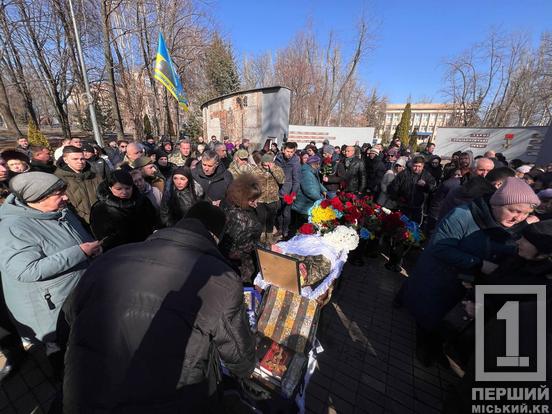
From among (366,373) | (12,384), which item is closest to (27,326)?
(12,384)

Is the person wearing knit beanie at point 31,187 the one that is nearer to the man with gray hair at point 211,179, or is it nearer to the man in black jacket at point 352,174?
the man with gray hair at point 211,179

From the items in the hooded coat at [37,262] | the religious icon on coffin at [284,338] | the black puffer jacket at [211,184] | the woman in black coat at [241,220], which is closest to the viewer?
the hooded coat at [37,262]

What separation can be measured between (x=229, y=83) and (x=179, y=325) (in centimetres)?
2881

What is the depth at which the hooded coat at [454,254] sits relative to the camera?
2148 millimetres

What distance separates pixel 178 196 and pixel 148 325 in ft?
8.90

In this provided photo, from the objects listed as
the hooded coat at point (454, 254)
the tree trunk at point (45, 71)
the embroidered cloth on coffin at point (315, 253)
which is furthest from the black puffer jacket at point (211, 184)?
the tree trunk at point (45, 71)

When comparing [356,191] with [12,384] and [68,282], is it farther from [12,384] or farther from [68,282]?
[12,384]

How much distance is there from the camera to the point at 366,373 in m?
2.57

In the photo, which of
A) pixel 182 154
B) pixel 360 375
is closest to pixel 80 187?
pixel 182 154

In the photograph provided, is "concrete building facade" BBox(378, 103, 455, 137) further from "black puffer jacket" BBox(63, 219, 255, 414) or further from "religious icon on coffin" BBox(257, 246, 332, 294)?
"black puffer jacket" BBox(63, 219, 255, 414)

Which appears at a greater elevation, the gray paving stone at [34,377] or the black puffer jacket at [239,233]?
the black puffer jacket at [239,233]

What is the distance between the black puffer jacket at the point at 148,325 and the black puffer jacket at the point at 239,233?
56.3 inches

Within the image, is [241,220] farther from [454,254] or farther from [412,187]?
[412,187]

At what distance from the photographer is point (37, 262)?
69.4 inches
